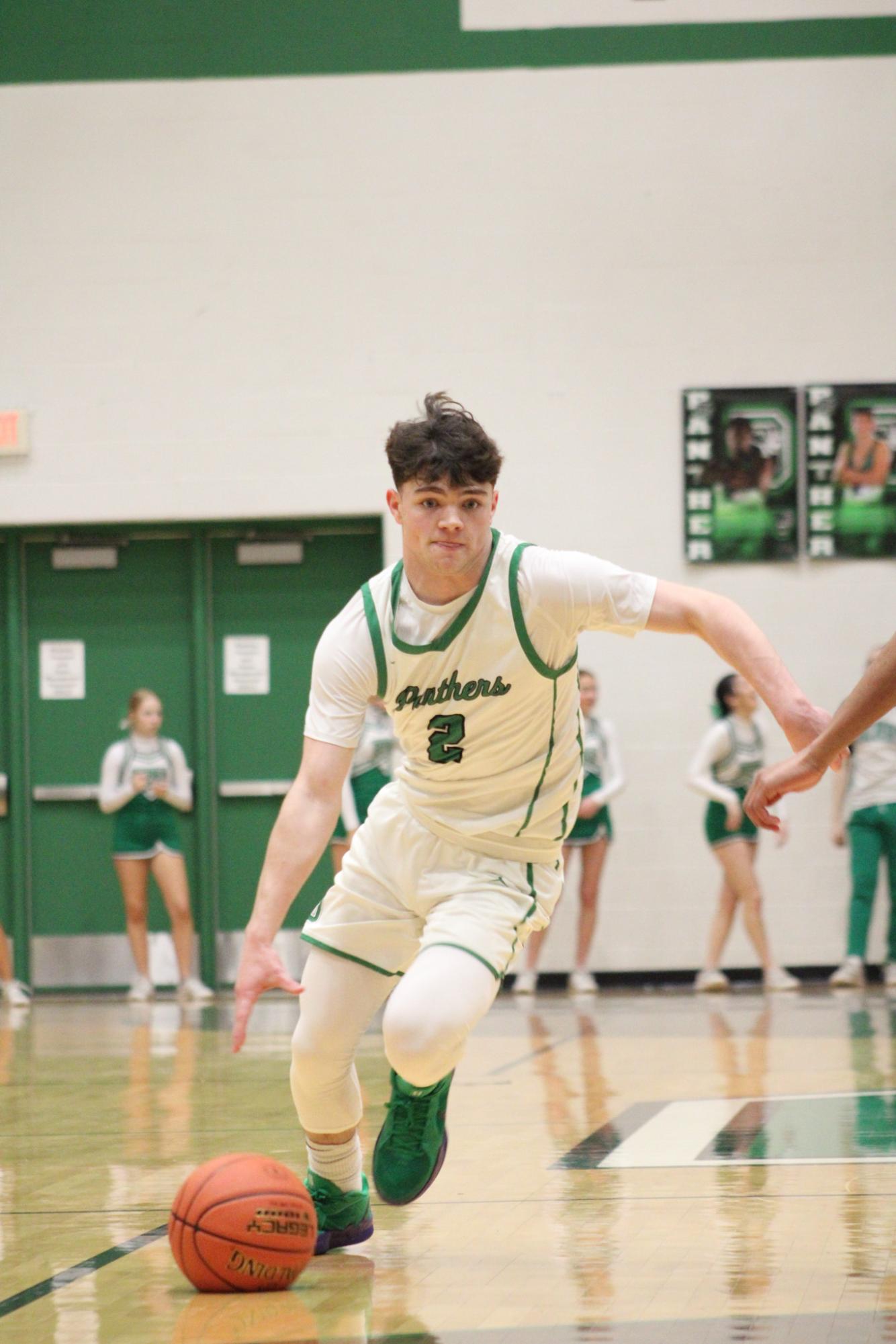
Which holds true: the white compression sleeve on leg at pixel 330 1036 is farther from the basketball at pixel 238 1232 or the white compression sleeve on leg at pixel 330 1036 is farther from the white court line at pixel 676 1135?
the white court line at pixel 676 1135

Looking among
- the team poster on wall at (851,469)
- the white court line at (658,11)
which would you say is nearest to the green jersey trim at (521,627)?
the team poster on wall at (851,469)

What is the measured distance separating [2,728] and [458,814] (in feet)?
30.0

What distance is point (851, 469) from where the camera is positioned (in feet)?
39.0

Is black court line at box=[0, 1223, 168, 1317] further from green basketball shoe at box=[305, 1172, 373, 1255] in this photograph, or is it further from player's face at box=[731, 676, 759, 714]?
player's face at box=[731, 676, 759, 714]

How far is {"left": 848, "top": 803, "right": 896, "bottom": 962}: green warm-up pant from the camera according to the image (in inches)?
439

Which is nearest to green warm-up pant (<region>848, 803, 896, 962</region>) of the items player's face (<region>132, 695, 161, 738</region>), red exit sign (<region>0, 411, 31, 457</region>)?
player's face (<region>132, 695, 161, 738</region>)

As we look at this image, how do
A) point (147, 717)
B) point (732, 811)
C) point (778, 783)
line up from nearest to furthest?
point (778, 783) < point (732, 811) < point (147, 717)

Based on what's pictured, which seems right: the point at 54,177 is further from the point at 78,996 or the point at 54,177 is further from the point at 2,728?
the point at 78,996

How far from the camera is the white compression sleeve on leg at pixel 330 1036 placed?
12.6ft

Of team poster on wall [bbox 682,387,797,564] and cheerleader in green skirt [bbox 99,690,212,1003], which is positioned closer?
cheerleader in green skirt [bbox 99,690,212,1003]

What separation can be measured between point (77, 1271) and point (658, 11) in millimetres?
10447

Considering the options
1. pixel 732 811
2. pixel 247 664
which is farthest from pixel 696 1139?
pixel 247 664

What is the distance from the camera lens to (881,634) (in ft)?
38.8

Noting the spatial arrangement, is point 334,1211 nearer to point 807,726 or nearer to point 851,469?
point 807,726
